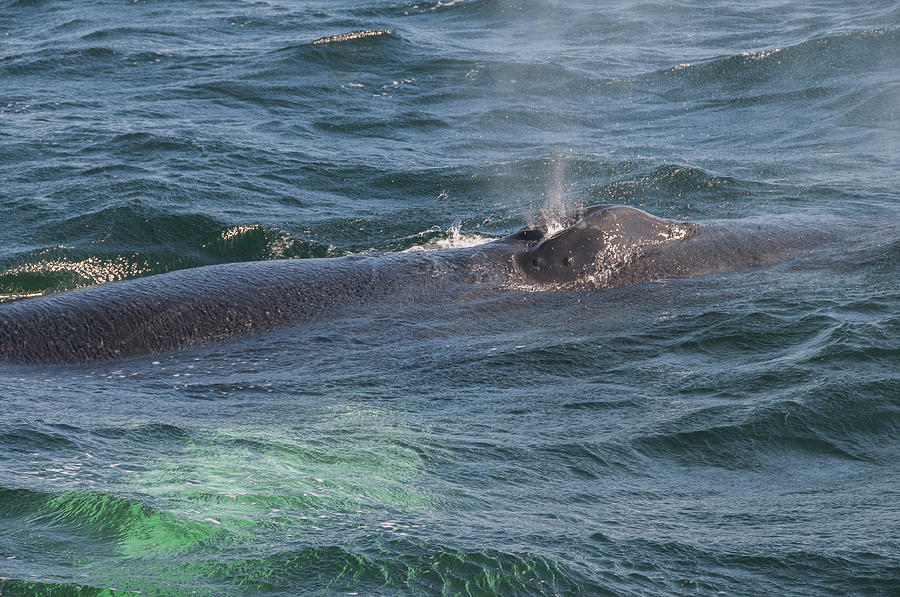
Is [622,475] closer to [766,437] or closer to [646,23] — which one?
[766,437]

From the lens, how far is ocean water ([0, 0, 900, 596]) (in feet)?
17.7

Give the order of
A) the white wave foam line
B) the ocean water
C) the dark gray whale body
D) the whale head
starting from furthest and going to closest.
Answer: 1. the white wave foam line
2. the whale head
3. the dark gray whale body
4. the ocean water

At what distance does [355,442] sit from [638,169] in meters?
10.7

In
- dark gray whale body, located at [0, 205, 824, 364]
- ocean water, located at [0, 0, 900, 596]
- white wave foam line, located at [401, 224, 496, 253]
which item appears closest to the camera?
ocean water, located at [0, 0, 900, 596]

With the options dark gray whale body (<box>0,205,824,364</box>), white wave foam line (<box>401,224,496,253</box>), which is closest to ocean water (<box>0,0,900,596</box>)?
white wave foam line (<box>401,224,496,253</box>)

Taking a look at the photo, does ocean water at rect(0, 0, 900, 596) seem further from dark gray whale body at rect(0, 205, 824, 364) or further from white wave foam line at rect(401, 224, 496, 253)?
dark gray whale body at rect(0, 205, 824, 364)

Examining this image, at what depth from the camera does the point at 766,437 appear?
743 cm

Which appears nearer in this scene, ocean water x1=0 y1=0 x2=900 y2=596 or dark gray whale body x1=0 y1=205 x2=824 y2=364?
ocean water x1=0 y1=0 x2=900 y2=596

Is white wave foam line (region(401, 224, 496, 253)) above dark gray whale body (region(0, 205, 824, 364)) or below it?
below

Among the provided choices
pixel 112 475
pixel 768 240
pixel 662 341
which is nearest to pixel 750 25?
pixel 768 240

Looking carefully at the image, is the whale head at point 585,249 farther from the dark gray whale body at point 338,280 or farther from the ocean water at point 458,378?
the ocean water at point 458,378

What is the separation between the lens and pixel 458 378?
8.39 m

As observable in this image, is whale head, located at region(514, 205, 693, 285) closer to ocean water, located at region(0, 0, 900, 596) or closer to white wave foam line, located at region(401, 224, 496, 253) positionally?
ocean water, located at region(0, 0, 900, 596)

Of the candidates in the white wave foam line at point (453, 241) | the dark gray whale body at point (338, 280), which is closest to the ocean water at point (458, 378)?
the white wave foam line at point (453, 241)
